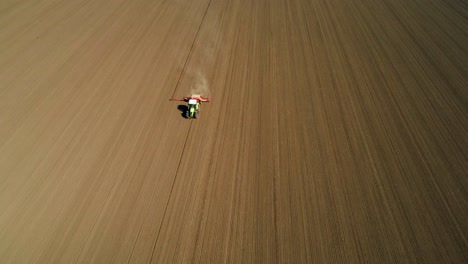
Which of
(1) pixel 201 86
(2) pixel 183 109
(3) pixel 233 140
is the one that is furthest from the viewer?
(1) pixel 201 86

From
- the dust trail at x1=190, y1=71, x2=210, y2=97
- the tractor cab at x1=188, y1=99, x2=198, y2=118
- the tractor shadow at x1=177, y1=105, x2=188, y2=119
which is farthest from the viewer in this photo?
the dust trail at x1=190, y1=71, x2=210, y2=97

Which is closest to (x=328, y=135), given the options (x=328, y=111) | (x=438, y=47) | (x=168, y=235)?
(x=328, y=111)

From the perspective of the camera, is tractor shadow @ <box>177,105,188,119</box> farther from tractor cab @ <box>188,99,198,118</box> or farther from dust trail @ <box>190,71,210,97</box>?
dust trail @ <box>190,71,210,97</box>

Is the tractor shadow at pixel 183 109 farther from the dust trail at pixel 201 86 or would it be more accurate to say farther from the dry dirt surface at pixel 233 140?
the dust trail at pixel 201 86

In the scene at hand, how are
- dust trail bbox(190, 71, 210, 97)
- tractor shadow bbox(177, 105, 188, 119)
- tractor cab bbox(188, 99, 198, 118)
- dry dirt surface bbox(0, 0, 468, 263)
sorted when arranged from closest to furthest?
dry dirt surface bbox(0, 0, 468, 263) < tractor cab bbox(188, 99, 198, 118) < tractor shadow bbox(177, 105, 188, 119) < dust trail bbox(190, 71, 210, 97)

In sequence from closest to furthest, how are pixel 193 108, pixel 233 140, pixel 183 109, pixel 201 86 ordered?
pixel 233 140 → pixel 193 108 → pixel 183 109 → pixel 201 86

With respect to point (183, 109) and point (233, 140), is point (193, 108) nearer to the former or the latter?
point (183, 109)

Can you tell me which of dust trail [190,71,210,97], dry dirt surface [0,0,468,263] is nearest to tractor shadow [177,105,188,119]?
dry dirt surface [0,0,468,263]

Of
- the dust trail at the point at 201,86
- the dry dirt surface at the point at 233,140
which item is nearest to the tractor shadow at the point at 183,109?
the dry dirt surface at the point at 233,140

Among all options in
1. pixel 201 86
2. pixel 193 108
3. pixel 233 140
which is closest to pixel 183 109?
pixel 193 108
